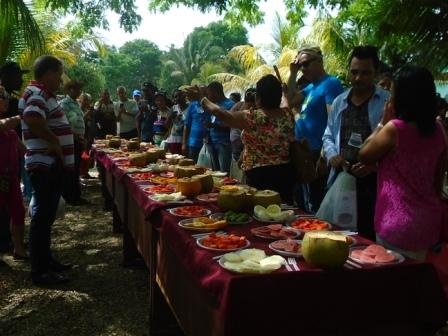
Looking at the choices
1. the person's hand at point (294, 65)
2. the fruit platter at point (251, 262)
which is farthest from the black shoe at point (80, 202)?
the fruit platter at point (251, 262)

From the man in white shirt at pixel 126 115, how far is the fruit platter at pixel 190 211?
24.4 feet

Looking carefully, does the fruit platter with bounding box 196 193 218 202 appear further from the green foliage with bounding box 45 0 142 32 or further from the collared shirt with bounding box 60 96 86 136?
the green foliage with bounding box 45 0 142 32

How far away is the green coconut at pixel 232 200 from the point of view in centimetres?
271

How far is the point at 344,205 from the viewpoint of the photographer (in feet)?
9.65

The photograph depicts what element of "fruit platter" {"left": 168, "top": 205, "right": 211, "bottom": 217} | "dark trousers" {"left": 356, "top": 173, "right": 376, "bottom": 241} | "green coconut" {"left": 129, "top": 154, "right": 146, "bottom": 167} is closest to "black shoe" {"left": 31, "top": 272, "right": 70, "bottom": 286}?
"green coconut" {"left": 129, "top": 154, "right": 146, "bottom": 167}

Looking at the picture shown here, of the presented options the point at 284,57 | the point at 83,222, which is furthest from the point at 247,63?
the point at 83,222

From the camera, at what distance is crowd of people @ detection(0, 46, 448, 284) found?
236cm

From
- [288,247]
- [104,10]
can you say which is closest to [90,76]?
[104,10]

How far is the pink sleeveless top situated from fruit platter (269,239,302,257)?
0.61m

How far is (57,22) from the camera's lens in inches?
512

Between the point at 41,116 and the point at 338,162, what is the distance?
230 centimetres

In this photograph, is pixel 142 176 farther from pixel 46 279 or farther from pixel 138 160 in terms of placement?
pixel 46 279

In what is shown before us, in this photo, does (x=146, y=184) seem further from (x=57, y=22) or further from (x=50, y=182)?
(x=57, y=22)

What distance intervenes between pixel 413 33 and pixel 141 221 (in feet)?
21.4
